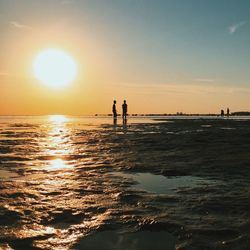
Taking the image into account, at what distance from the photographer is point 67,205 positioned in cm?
635

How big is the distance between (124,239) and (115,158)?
26.8ft

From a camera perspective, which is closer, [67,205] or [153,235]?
[153,235]

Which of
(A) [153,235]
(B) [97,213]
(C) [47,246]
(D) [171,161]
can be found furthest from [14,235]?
(D) [171,161]

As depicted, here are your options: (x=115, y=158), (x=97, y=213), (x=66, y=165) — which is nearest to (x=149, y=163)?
(x=115, y=158)

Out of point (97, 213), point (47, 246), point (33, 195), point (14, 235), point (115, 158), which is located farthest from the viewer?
point (115, 158)

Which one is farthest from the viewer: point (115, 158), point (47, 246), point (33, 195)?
point (115, 158)

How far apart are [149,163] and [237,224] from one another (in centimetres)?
645

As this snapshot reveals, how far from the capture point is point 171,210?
6.00m

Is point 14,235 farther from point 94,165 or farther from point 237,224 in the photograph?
point 94,165

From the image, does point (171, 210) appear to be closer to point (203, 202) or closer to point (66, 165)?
point (203, 202)

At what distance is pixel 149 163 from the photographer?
455 inches

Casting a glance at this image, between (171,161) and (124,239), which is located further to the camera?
(171,161)

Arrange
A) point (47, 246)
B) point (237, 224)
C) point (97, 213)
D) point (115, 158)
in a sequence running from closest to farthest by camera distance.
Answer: point (47, 246)
point (237, 224)
point (97, 213)
point (115, 158)

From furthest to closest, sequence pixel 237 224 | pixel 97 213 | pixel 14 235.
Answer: pixel 97 213
pixel 237 224
pixel 14 235
